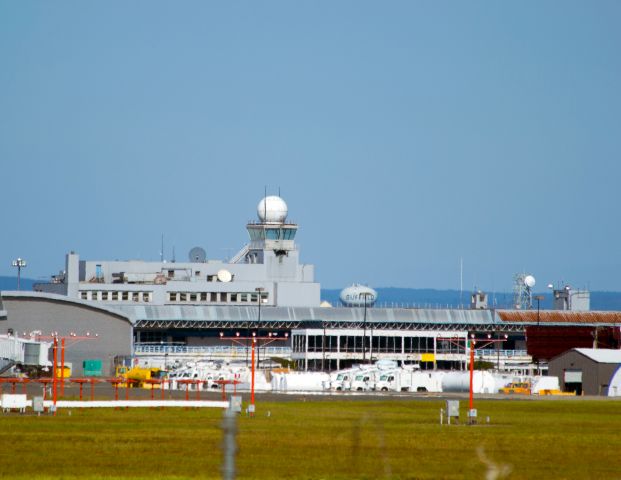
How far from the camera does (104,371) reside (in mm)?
160000

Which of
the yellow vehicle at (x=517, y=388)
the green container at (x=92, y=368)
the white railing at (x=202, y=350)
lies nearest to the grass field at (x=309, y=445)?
the yellow vehicle at (x=517, y=388)

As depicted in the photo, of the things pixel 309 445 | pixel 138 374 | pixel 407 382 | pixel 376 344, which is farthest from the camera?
pixel 376 344

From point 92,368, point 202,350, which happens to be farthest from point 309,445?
point 202,350

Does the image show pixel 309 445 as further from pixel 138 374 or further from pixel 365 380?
pixel 138 374

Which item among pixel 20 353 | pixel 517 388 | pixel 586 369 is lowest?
pixel 517 388

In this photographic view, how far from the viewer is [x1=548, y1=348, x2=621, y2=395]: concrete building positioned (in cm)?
12181

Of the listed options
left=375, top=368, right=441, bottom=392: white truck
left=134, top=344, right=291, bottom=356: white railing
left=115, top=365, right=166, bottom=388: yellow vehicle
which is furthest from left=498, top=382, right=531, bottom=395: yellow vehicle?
left=134, top=344, right=291, bottom=356: white railing

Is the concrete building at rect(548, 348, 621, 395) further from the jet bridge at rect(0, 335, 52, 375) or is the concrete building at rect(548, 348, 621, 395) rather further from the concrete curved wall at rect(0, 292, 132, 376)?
the concrete curved wall at rect(0, 292, 132, 376)

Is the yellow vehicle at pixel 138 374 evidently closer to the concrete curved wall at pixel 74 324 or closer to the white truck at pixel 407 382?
the concrete curved wall at pixel 74 324

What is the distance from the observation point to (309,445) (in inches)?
2189

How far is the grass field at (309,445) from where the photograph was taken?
4544 centimetres

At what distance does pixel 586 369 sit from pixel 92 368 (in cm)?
5749

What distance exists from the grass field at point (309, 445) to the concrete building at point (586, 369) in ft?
127

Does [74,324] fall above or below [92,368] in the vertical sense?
above
